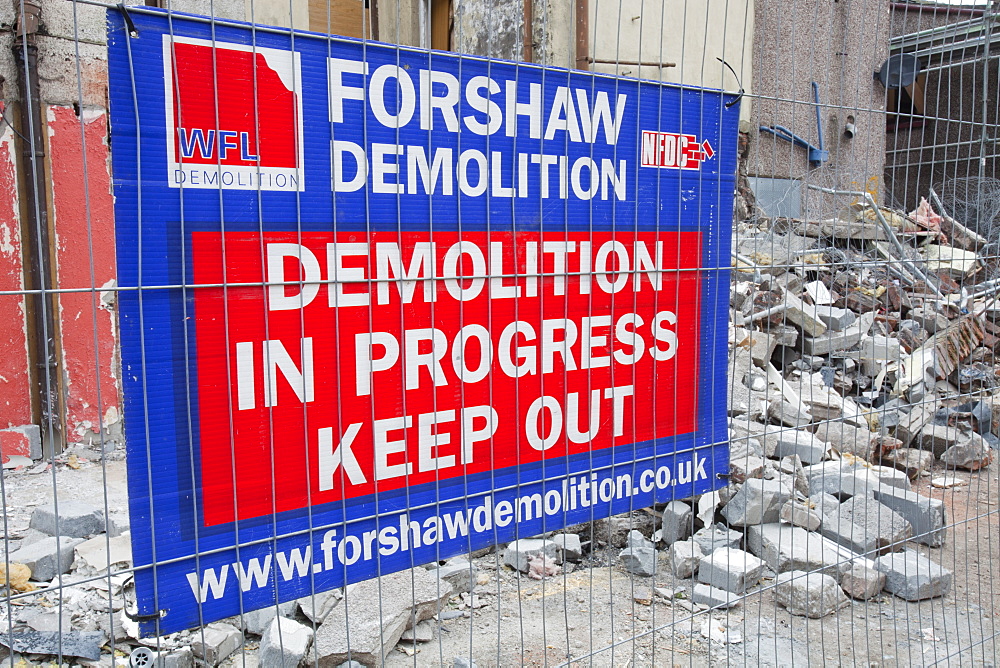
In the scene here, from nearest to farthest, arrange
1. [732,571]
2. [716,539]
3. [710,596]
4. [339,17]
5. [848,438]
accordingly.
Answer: [710,596] < [732,571] < [716,539] < [848,438] < [339,17]

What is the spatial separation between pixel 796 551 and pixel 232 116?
11.6 feet

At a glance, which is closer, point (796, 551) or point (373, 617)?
point (373, 617)

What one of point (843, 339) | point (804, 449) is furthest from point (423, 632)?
point (843, 339)

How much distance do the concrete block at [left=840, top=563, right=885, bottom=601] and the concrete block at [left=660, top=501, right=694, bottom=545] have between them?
843 millimetres

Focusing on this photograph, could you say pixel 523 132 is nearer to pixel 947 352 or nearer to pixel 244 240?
pixel 244 240

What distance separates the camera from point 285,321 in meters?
1.89

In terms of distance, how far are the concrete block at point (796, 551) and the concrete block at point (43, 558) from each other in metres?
3.53

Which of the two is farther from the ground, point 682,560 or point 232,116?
point 232,116

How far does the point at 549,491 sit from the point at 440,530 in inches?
14.9

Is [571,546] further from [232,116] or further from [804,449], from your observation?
[232,116]

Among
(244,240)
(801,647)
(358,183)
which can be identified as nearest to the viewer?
(244,240)

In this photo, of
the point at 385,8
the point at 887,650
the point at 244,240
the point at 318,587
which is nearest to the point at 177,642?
the point at 318,587

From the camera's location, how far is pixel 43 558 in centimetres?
394

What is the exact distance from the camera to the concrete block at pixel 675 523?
174 inches
